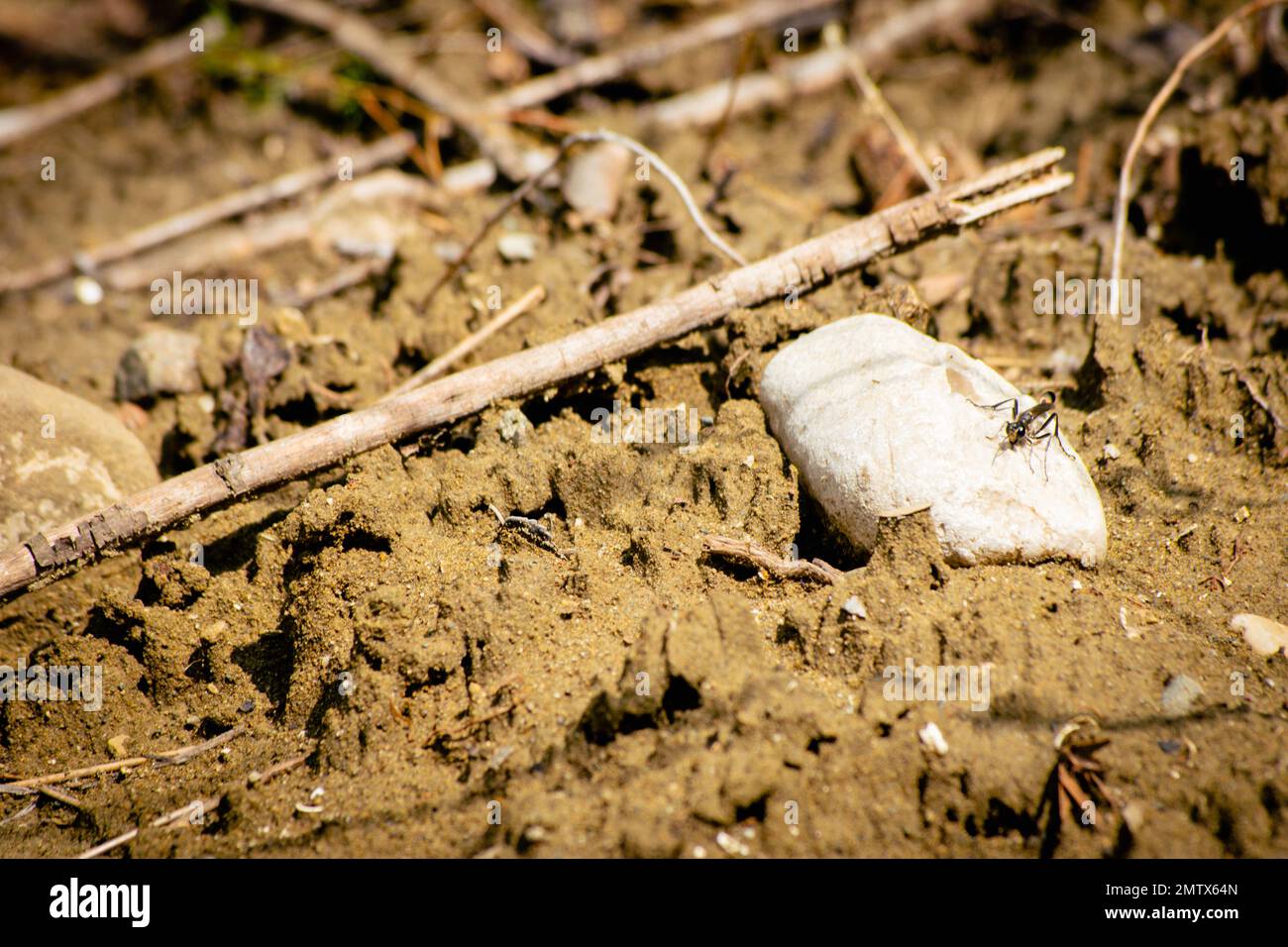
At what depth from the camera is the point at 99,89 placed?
19.2 ft

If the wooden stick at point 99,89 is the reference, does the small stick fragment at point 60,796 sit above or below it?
below

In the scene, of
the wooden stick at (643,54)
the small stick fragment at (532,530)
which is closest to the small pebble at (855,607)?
the small stick fragment at (532,530)

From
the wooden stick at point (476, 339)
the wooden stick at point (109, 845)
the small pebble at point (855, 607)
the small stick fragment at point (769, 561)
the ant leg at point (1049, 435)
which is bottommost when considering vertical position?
the wooden stick at point (109, 845)

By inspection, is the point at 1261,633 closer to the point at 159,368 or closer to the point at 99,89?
the point at 159,368

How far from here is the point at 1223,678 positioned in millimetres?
2494

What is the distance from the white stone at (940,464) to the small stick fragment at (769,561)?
16 centimetres

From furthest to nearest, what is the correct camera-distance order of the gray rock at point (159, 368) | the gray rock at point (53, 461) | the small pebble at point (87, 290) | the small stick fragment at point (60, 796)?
the small pebble at point (87, 290) < the gray rock at point (159, 368) < the gray rock at point (53, 461) < the small stick fragment at point (60, 796)

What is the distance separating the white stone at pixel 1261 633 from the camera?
8.50 ft

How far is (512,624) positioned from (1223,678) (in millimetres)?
2092

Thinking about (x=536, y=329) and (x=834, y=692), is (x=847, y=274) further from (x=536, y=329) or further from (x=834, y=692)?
(x=834, y=692)

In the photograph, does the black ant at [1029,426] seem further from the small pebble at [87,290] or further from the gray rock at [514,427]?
the small pebble at [87,290]

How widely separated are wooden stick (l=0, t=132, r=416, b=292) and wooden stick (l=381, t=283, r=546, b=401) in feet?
6.42

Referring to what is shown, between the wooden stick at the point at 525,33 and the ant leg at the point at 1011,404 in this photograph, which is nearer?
the ant leg at the point at 1011,404

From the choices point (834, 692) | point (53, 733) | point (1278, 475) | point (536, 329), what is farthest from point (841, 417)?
point (53, 733)
